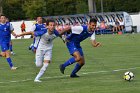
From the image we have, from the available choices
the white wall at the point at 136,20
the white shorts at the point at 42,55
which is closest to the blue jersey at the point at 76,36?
the white shorts at the point at 42,55

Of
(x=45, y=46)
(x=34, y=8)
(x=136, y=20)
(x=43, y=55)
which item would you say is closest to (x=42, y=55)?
(x=43, y=55)

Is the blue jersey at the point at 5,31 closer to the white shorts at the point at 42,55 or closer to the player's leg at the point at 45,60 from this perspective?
the white shorts at the point at 42,55

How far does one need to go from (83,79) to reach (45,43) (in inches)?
62.0

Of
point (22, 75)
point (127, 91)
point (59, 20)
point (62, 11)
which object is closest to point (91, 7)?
point (62, 11)

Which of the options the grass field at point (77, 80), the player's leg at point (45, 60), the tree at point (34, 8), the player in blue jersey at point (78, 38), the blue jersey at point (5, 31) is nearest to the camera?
the grass field at point (77, 80)

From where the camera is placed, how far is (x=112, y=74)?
16141mm

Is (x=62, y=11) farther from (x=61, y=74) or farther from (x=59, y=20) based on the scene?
(x=61, y=74)

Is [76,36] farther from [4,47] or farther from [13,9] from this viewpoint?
[13,9]

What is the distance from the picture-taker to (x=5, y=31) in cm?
2088

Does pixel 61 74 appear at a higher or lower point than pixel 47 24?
lower

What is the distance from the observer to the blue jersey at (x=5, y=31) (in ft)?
67.7

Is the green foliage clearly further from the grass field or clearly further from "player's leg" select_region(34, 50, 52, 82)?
"player's leg" select_region(34, 50, 52, 82)

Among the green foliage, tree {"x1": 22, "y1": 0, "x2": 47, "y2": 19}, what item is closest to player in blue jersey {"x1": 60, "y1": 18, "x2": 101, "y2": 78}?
tree {"x1": 22, "y1": 0, "x2": 47, "y2": 19}

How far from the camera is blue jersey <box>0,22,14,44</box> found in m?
20.6
